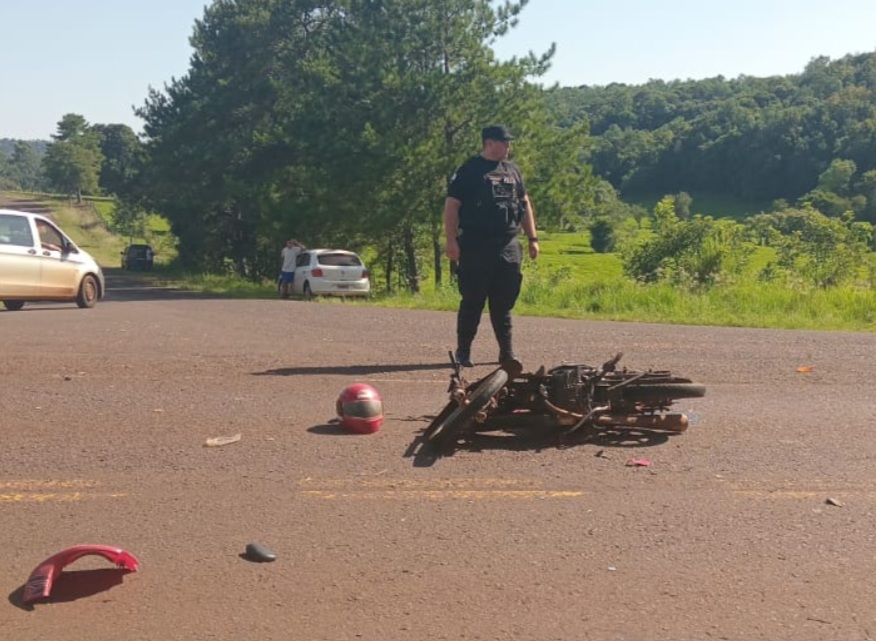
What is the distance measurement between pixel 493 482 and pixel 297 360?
4803 mm

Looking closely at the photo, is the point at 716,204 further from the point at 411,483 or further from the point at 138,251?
the point at 411,483

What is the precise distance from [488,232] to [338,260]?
2081cm

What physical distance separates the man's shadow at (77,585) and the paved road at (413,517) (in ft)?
0.04

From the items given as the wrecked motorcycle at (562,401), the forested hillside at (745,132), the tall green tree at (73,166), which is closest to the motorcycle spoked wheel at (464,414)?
the wrecked motorcycle at (562,401)

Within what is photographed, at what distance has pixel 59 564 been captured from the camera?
3.85 m

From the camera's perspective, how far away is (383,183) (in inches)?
1359

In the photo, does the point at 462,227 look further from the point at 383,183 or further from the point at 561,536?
the point at 383,183

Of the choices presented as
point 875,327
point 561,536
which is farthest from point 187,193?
point 561,536

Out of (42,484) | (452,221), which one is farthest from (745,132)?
(42,484)

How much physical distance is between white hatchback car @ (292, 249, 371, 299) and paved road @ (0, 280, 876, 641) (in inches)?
750

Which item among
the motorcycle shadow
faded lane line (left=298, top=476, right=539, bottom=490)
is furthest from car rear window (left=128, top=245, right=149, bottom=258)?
faded lane line (left=298, top=476, right=539, bottom=490)

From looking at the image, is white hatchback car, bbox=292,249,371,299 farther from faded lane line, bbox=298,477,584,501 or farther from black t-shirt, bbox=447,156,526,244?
faded lane line, bbox=298,477,584,501

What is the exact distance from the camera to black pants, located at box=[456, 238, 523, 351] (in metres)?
7.64

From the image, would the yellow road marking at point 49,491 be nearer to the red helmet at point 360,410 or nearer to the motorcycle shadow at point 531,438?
the red helmet at point 360,410
